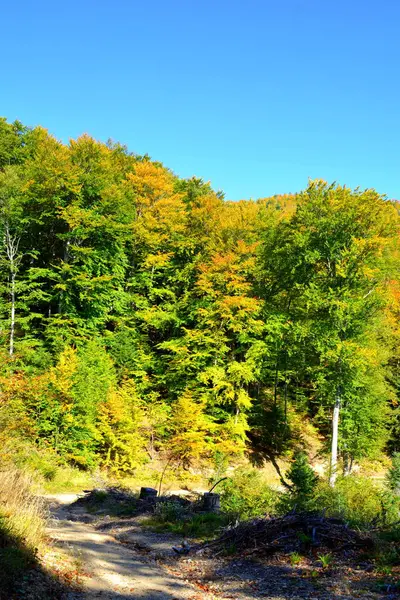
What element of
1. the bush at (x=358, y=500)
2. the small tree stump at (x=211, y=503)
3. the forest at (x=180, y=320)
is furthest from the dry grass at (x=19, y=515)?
the forest at (x=180, y=320)

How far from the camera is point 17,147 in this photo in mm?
33781

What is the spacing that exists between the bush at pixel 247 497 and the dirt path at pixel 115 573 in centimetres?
292

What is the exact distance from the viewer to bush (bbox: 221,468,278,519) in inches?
418

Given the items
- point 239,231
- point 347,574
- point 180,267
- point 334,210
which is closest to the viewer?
point 347,574

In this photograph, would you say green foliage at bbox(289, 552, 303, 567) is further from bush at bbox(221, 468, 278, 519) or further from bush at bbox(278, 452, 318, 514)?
bush at bbox(278, 452, 318, 514)

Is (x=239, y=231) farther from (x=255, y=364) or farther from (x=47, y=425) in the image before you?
(x=47, y=425)

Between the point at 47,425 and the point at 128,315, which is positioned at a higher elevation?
the point at 128,315

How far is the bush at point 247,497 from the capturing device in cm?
1062

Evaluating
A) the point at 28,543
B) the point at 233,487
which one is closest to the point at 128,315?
the point at 233,487

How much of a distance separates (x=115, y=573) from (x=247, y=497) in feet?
20.2

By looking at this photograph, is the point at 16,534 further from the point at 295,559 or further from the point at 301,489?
the point at 301,489

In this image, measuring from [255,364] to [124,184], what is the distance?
15322mm

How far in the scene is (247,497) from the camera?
11.9 m

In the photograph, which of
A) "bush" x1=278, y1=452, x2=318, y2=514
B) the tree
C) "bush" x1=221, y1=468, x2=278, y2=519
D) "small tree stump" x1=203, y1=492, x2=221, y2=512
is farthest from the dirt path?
the tree
